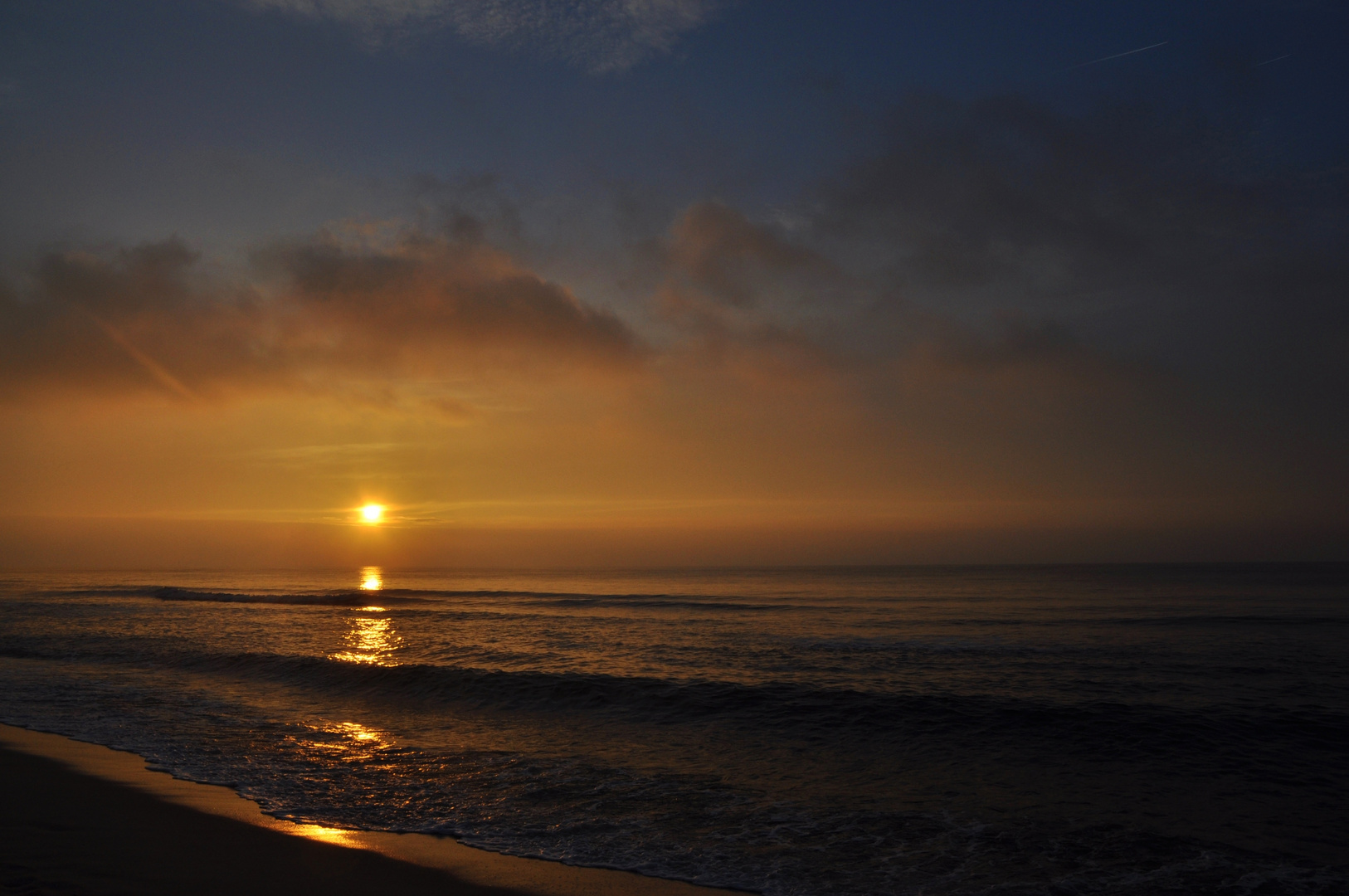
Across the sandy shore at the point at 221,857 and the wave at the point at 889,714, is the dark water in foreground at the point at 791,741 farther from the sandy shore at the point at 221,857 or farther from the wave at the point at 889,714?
the sandy shore at the point at 221,857

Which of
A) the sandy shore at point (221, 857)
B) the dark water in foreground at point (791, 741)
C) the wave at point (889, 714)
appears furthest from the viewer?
the wave at point (889, 714)

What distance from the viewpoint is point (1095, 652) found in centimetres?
2238

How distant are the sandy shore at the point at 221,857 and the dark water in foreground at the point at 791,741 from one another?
468mm

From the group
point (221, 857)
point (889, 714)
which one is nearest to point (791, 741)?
point (889, 714)

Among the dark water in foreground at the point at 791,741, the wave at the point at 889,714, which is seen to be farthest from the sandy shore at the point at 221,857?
the wave at the point at 889,714

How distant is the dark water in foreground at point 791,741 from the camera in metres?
7.84

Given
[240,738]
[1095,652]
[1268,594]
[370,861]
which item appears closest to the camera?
[370,861]

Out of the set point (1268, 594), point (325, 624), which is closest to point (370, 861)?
point (325, 624)

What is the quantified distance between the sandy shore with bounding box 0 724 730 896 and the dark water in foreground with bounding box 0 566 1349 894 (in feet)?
1.54

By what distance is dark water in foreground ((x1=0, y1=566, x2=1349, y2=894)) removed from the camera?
784 centimetres

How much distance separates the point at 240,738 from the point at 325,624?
24.2 metres

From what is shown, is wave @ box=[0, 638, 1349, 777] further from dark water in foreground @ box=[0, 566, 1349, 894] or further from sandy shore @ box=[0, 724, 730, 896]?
sandy shore @ box=[0, 724, 730, 896]

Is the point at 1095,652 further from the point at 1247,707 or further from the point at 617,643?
the point at 617,643

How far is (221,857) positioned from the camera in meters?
7.17
